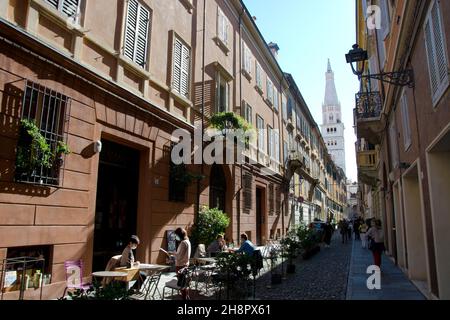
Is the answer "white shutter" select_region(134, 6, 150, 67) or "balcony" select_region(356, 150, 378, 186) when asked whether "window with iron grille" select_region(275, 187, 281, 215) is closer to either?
"balcony" select_region(356, 150, 378, 186)

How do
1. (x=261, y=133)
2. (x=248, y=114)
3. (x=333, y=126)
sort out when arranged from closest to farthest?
(x=248, y=114) < (x=261, y=133) < (x=333, y=126)

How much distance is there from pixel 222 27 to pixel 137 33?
740 centimetres

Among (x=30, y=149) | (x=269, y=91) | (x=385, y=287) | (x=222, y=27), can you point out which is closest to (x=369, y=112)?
(x=222, y=27)

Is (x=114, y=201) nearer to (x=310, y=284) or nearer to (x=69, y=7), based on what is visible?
(x=69, y=7)

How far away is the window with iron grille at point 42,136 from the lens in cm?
704

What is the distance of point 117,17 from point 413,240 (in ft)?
33.9

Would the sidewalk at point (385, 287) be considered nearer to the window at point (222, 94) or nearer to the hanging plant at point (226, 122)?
the hanging plant at point (226, 122)

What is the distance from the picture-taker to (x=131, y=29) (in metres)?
10.9

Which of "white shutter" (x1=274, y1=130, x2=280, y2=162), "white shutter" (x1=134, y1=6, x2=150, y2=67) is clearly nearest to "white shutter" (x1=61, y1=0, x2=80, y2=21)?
"white shutter" (x1=134, y1=6, x2=150, y2=67)

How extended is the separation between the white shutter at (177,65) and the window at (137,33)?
1.63 metres

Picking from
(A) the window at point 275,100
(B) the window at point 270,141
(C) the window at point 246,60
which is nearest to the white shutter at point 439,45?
(C) the window at point 246,60

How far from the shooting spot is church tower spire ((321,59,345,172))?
368 ft

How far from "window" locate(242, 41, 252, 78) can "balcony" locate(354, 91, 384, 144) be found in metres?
6.25
